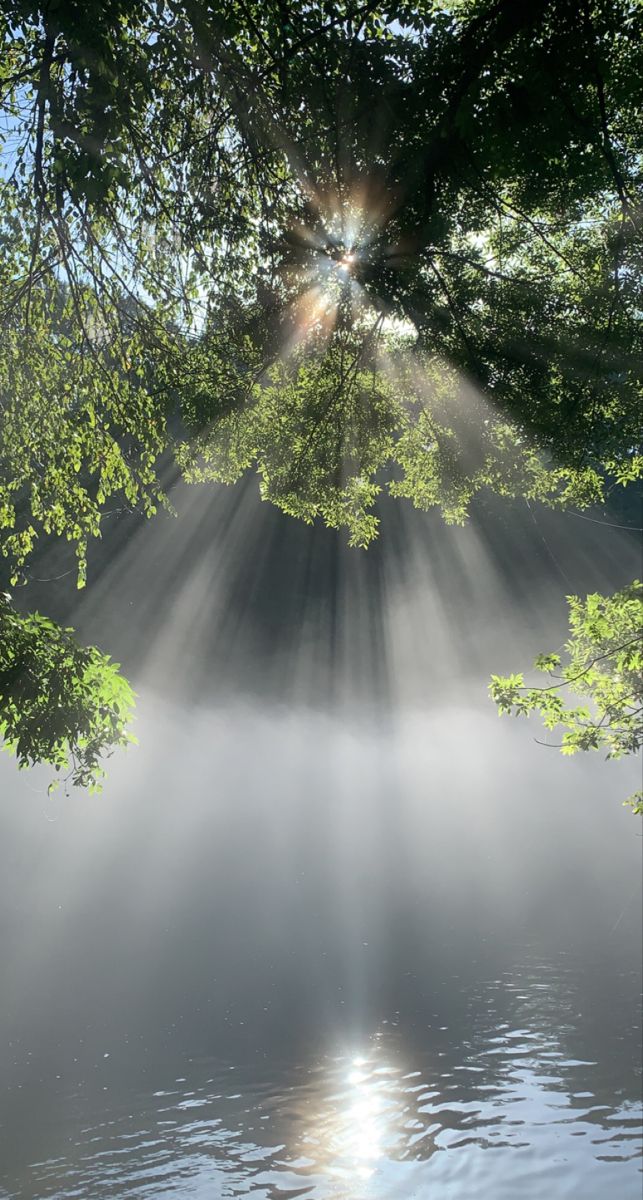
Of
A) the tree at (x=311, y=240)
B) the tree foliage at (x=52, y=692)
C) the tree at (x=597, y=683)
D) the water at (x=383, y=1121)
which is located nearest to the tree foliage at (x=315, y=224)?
the tree at (x=311, y=240)

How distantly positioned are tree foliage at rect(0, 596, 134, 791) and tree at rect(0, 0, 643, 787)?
876mm

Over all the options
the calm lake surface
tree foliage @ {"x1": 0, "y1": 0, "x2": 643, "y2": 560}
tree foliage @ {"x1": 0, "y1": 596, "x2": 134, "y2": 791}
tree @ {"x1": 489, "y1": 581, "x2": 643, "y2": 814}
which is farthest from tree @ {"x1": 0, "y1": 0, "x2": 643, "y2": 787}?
the calm lake surface

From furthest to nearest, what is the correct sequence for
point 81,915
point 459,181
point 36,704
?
point 81,915, point 459,181, point 36,704

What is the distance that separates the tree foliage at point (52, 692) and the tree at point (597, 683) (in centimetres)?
515

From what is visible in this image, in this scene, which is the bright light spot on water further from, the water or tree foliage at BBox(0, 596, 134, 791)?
tree foliage at BBox(0, 596, 134, 791)

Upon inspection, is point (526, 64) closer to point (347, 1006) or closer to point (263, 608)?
point (347, 1006)

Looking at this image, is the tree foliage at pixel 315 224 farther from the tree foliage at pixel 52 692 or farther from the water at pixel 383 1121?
the water at pixel 383 1121

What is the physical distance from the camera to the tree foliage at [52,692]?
215 inches

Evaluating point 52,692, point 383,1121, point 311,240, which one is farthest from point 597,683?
point 383,1121

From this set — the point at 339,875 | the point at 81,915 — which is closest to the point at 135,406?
the point at 81,915

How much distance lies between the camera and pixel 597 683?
10.4 m

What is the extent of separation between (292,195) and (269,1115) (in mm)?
13313

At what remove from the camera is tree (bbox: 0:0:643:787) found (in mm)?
4867

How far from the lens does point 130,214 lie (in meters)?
6.02
